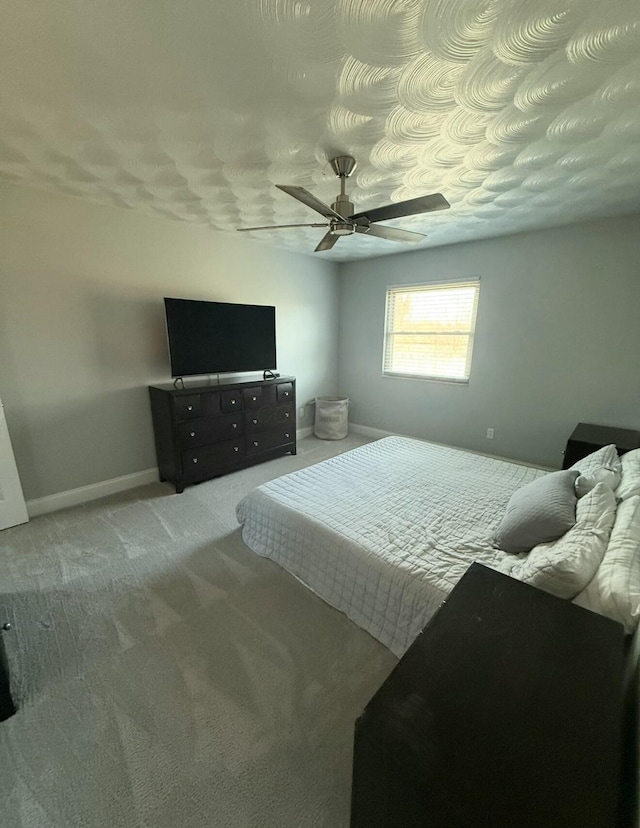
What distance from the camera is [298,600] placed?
1947 mm

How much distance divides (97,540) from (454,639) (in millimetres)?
2553

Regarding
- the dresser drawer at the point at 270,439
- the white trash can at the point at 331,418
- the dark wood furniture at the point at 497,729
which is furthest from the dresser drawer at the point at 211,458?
the dark wood furniture at the point at 497,729

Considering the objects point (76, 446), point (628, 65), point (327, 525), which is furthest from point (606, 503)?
point (76, 446)

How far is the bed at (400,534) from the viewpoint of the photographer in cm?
143

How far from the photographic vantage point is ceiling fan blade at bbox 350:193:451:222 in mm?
1798

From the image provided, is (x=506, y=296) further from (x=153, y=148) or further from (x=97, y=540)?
(x=97, y=540)

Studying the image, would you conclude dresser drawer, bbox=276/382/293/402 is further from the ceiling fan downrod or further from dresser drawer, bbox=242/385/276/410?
the ceiling fan downrod

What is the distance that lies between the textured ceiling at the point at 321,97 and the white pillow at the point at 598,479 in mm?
1765

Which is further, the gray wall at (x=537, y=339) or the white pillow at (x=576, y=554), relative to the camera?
the gray wall at (x=537, y=339)

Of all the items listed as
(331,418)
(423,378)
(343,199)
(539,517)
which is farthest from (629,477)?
(331,418)

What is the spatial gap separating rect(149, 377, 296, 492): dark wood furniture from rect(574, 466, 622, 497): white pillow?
2.87 meters

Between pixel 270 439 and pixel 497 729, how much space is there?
131 inches

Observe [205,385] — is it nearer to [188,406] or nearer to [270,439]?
[188,406]

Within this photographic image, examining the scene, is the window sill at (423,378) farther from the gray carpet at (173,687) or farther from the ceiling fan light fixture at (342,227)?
the gray carpet at (173,687)
